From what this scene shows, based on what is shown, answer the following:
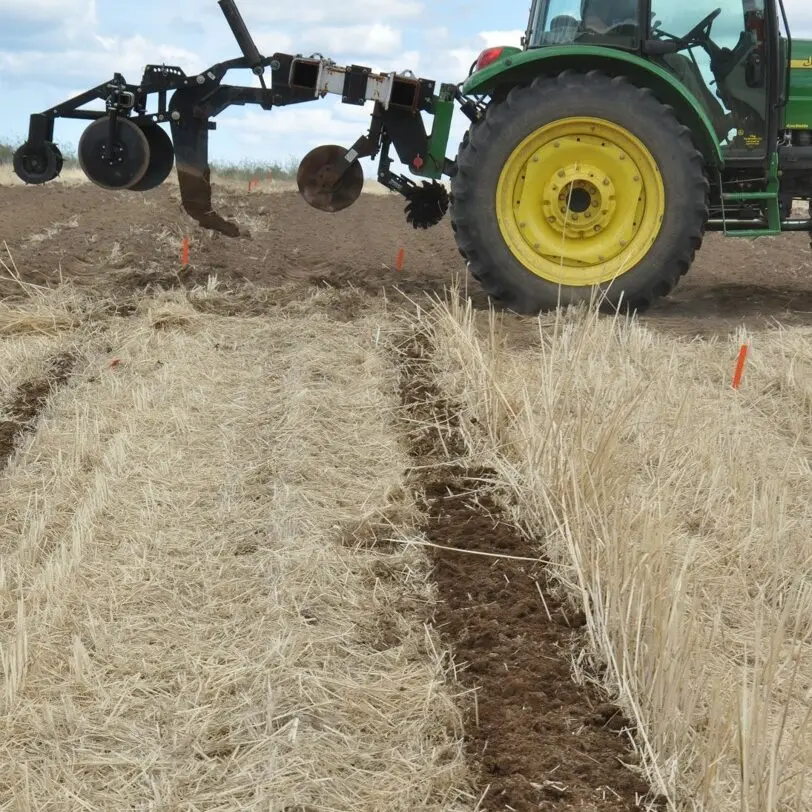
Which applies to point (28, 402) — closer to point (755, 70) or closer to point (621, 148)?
point (621, 148)

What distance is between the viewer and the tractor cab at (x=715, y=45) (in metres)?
7.03

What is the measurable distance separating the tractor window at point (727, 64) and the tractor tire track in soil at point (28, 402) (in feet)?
12.8

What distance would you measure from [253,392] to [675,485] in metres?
2.23

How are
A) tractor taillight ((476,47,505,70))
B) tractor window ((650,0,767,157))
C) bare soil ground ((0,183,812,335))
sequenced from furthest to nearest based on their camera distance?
bare soil ground ((0,183,812,335))
tractor taillight ((476,47,505,70))
tractor window ((650,0,767,157))

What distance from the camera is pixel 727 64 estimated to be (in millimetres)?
7184

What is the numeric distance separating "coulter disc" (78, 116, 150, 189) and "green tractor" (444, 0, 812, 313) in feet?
6.68

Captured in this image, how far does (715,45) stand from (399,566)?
474cm

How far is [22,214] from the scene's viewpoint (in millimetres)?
13461

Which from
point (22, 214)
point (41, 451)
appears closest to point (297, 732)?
point (41, 451)

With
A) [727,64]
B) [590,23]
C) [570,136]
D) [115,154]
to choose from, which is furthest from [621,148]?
[115,154]

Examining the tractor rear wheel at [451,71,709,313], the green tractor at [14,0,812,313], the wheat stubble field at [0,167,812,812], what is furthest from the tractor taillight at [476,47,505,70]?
the wheat stubble field at [0,167,812,812]

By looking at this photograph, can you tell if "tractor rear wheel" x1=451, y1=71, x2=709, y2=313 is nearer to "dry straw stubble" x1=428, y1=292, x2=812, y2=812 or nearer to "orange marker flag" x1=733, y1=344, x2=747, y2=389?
"dry straw stubble" x1=428, y1=292, x2=812, y2=812

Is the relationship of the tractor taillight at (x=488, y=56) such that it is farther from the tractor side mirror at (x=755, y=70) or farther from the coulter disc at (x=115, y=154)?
the coulter disc at (x=115, y=154)

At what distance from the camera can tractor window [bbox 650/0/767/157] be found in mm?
7086
